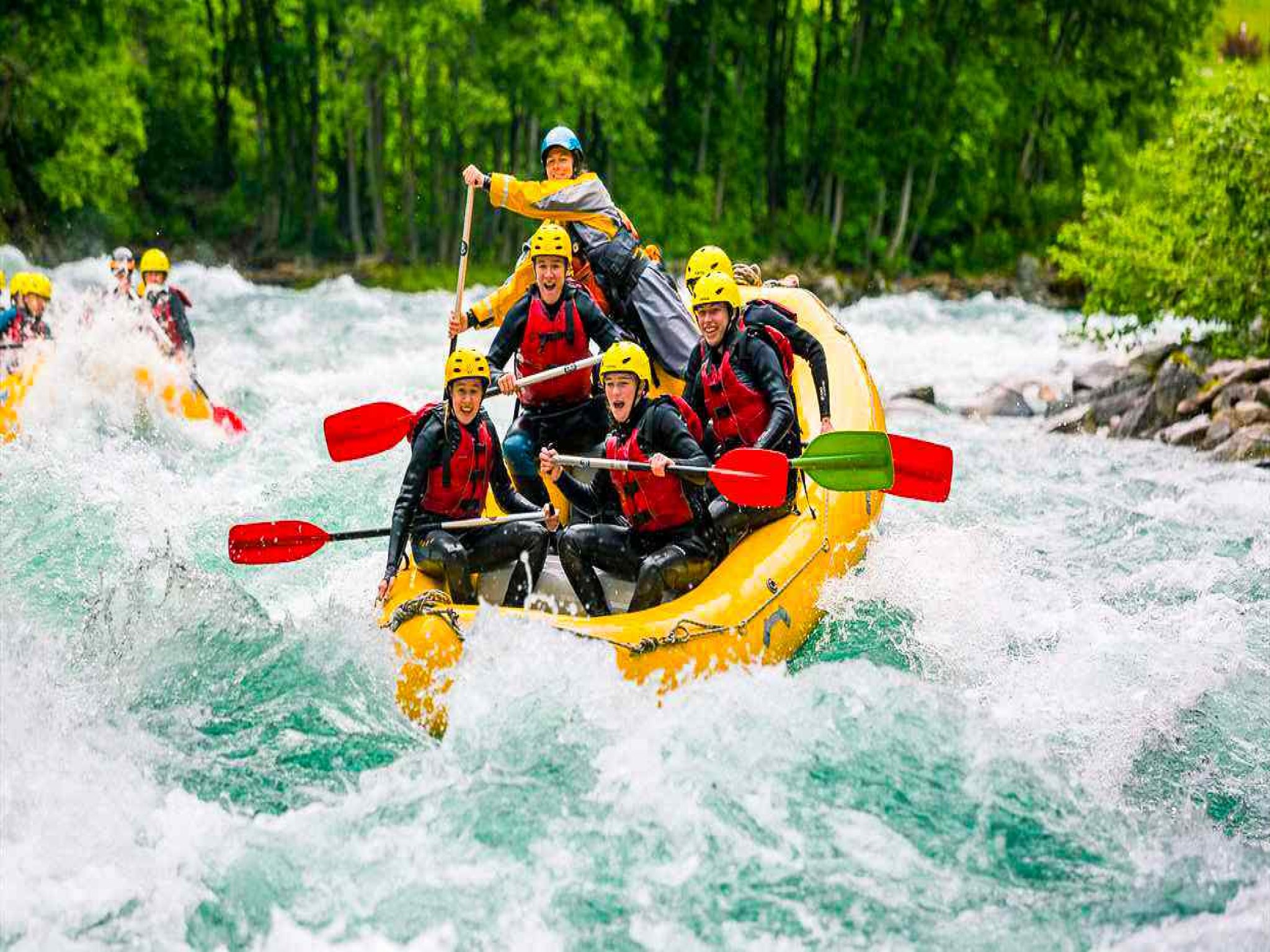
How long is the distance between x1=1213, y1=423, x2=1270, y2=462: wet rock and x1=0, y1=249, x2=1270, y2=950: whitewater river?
11.2 ft

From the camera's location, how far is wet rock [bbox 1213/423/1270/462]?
32.8ft

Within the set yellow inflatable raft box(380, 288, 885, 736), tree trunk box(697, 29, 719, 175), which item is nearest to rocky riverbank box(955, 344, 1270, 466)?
yellow inflatable raft box(380, 288, 885, 736)

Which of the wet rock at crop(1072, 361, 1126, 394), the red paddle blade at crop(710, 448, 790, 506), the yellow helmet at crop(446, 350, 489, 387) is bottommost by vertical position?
the wet rock at crop(1072, 361, 1126, 394)

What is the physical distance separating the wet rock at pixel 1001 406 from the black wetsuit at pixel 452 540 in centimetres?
821

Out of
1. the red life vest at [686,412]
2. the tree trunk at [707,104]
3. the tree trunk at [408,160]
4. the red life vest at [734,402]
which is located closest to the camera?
the red life vest at [686,412]

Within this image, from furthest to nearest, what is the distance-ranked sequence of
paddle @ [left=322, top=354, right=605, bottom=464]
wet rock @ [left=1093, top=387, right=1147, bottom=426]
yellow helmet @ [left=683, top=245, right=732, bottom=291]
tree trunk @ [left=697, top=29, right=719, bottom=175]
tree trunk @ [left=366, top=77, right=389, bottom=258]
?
tree trunk @ [left=697, top=29, right=719, bottom=175]
tree trunk @ [left=366, top=77, right=389, bottom=258]
wet rock @ [left=1093, top=387, right=1147, bottom=426]
yellow helmet @ [left=683, top=245, right=732, bottom=291]
paddle @ [left=322, top=354, right=605, bottom=464]

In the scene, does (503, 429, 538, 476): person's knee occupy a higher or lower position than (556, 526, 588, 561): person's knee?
lower

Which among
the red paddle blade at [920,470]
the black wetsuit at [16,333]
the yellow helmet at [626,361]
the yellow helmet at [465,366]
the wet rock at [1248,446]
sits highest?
the yellow helmet at [626,361]

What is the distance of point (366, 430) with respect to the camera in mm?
5844

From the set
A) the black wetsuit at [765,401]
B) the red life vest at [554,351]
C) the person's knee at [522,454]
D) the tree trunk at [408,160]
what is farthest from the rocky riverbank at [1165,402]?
the tree trunk at [408,160]

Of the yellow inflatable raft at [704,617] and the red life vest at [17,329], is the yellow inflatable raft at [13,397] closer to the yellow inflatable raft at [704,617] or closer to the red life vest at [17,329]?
the red life vest at [17,329]

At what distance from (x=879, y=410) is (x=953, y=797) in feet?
10.2

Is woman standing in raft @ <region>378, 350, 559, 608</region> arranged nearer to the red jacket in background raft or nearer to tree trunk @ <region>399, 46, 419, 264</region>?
the red jacket in background raft

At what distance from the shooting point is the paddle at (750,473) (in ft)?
16.8
